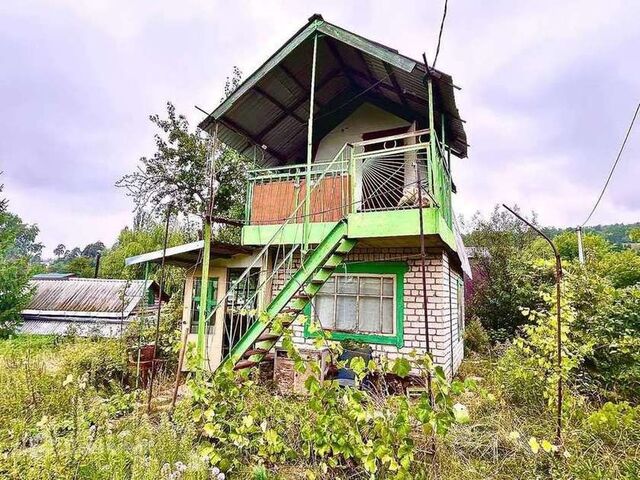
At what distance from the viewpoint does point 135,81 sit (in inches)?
631

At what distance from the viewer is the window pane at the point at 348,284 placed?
7339 millimetres

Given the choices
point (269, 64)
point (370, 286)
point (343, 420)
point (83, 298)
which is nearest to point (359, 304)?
point (370, 286)

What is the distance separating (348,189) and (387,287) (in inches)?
86.7

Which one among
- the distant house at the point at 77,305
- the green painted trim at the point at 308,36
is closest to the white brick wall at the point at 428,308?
the green painted trim at the point at 308,36

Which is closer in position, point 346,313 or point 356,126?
point 346,313

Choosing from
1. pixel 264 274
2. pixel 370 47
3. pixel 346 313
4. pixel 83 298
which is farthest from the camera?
pixel 83 298

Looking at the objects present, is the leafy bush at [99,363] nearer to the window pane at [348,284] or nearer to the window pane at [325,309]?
the window pane at [325,309]

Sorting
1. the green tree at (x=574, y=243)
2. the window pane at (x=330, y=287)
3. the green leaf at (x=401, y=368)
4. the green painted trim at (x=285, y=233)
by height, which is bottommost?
the green leaf at (x=401, y=368)

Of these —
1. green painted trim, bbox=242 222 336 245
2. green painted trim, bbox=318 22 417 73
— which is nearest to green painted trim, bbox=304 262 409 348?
green painted trim, bbox=242 222 336 245

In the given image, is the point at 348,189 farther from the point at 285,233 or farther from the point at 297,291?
the point at 297,291

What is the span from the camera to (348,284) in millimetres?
7398

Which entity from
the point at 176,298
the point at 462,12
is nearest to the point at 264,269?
the point at 176,298

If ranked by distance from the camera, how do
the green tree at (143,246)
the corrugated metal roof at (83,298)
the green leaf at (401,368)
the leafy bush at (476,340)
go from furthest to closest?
the corrugated metal roof at (83,298) → the green tree at (143,246) → the leafy bush at (476,340) → the green leaf at (401,368)

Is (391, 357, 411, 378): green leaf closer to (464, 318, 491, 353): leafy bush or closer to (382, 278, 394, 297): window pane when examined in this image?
(382, 278, 394, 297): window pane
